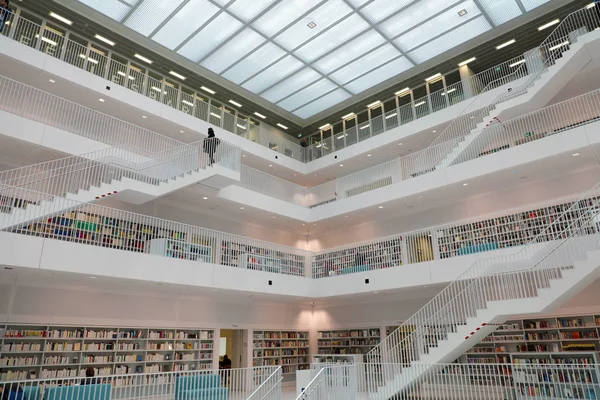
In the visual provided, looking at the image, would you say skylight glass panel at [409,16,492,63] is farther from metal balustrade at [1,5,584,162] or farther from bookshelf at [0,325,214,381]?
bookshelf at [0,325,214,381]

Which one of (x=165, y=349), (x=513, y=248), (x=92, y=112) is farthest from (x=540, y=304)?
(x=92, y=112)

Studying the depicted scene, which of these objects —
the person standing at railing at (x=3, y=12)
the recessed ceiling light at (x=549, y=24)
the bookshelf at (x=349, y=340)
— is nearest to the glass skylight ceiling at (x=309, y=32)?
the recessed ceiling light at (x=549, y=24)

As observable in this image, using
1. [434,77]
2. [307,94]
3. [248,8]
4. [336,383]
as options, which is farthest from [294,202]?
[336,383]

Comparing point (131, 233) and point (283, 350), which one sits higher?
point (131, 233)

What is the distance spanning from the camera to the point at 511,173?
1491 cm

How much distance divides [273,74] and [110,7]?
6.82 meters

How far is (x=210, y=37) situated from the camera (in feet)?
54.2

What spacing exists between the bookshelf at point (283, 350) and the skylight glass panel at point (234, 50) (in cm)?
1148

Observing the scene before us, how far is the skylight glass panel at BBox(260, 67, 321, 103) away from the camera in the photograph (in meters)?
18.9

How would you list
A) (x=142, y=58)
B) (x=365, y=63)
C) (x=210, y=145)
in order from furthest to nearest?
1. (x=365, y=63)
2. (x=142, y=58)
3. (x=210, y=145)

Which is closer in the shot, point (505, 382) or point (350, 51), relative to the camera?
point (505, 382)

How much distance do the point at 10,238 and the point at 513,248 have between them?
1354 centimetres

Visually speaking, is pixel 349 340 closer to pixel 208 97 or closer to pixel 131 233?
pixel 131 233

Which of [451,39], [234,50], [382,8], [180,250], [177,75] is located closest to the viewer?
[180,250]
